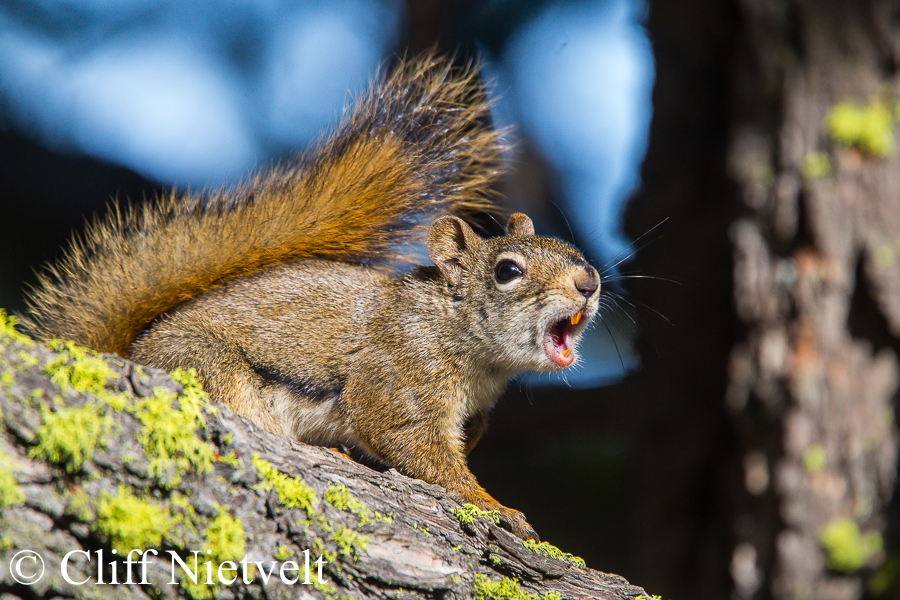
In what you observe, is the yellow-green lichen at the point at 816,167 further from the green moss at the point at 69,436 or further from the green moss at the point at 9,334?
the green moss at the point at 9,334

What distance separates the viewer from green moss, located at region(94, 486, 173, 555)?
3.83ft

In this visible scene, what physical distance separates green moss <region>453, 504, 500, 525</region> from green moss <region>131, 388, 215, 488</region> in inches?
26.2

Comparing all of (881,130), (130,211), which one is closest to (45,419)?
(130,211)

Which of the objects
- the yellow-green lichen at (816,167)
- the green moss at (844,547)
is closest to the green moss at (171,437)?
the green moss at (844,547)

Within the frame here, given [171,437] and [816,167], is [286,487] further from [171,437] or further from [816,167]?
[816,167]

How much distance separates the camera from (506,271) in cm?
214

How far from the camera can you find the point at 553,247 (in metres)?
2.16

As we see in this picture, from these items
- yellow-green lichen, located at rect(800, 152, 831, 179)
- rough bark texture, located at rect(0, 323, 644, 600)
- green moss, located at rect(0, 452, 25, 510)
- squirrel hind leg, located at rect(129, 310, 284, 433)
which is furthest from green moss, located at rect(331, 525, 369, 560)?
yellow-green lichen, located at rect(800, 152, 831, 179)

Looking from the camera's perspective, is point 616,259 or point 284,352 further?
point 616,259

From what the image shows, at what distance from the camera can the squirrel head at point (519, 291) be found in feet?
6.65

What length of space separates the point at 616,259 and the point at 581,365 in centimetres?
42

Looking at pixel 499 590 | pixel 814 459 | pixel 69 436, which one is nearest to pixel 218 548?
pixel 69 436

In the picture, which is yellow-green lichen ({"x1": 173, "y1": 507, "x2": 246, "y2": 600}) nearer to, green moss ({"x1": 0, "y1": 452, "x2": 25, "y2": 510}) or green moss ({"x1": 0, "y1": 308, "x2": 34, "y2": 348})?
green moss ({"x1": 0, "y1": 452, "x2": 25, "y2": 510})

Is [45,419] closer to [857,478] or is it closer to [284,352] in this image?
[284,352]
